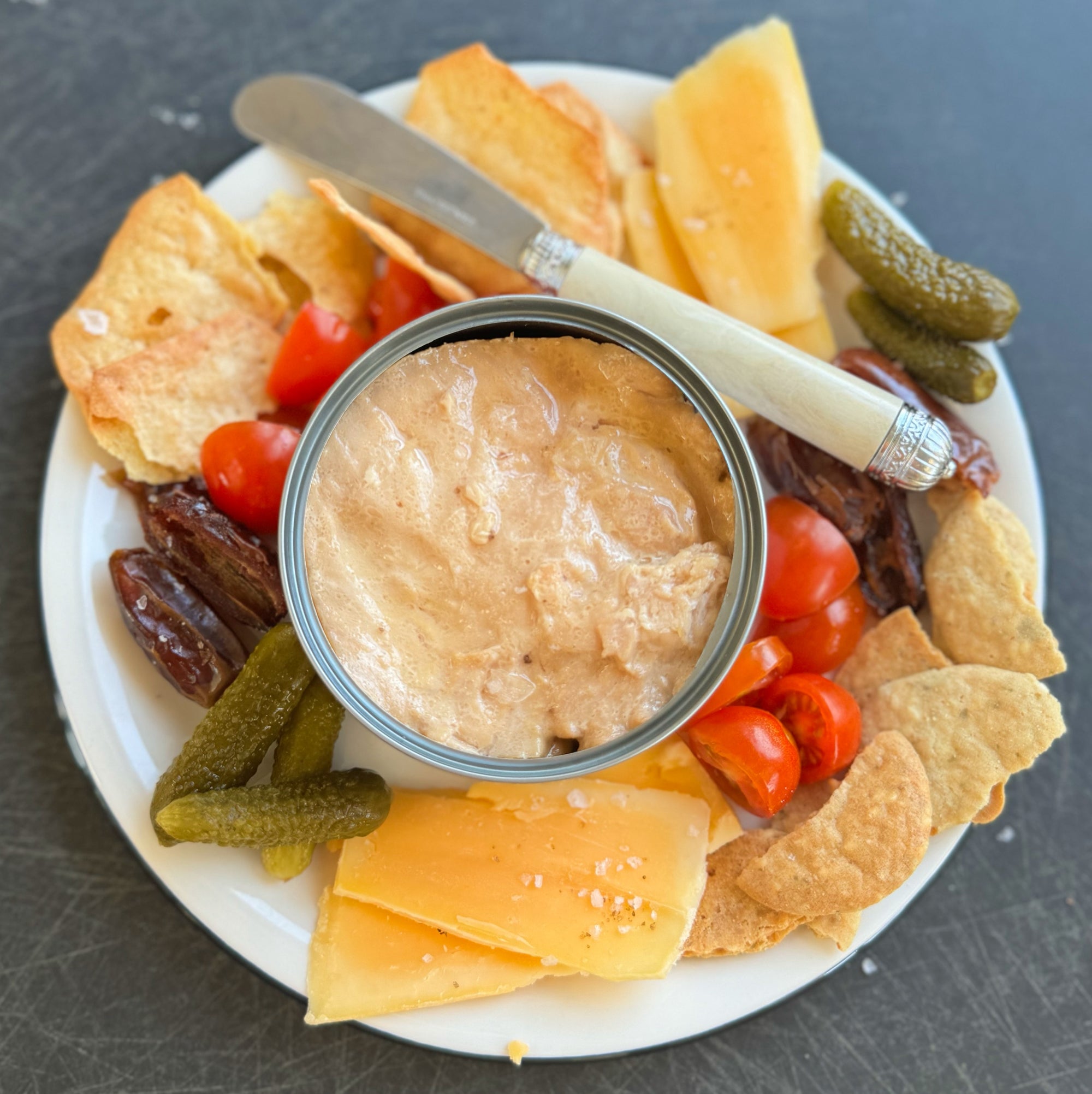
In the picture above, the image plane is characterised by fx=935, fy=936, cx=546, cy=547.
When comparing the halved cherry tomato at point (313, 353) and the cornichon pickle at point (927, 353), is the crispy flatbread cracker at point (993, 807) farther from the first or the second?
the halved cherry tomato at point (313, 353)

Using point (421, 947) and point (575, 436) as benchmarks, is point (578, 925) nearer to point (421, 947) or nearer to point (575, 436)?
point (421, 947)

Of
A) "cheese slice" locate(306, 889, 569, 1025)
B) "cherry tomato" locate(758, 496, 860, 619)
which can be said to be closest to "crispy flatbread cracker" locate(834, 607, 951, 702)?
"cherry tomato" locate(758, 496, 860, 619)

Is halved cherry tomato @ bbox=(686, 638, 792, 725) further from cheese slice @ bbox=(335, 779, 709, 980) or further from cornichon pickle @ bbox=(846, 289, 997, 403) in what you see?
cornichon pickle @ bbox=(846, 289, 997, 403)

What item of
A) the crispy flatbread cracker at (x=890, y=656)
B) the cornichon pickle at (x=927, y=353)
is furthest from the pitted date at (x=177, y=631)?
the cornichon pickle at (x=927, y=353)

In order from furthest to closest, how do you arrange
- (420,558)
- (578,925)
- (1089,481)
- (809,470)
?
1. (1089,481)
2. (809,470)
3. (578,925)
4. (420,558)

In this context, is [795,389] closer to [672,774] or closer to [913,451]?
[913,451]

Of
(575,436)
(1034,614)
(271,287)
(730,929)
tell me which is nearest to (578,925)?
(730,929)

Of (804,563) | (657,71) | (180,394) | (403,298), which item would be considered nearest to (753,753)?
(804,563)
